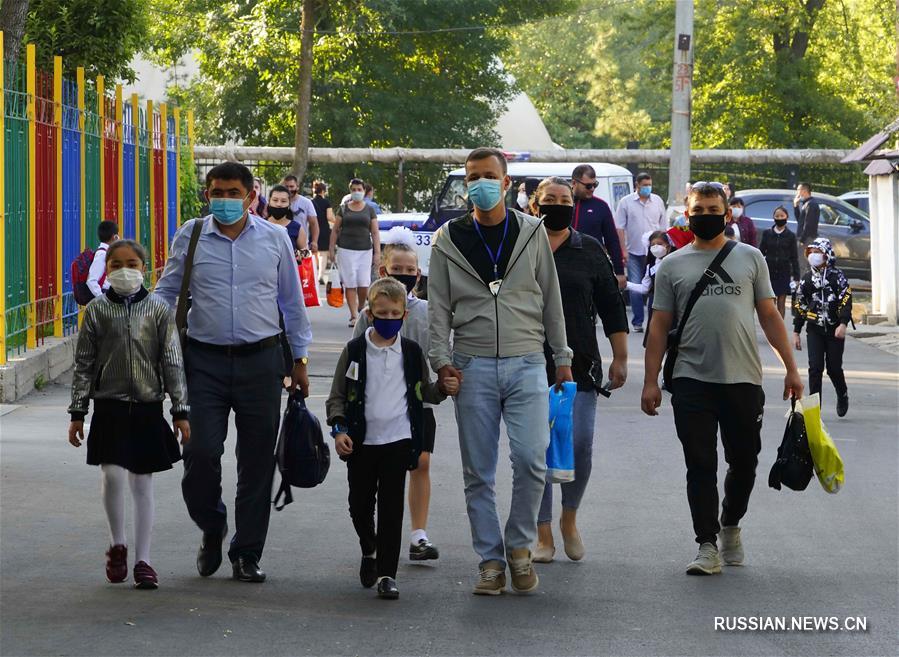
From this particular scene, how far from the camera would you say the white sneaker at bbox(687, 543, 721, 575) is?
24.7ft

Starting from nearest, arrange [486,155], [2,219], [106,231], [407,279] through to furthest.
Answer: [486,155] → [407,279] → [2,219] → [106,231]

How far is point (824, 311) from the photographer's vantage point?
13375mm

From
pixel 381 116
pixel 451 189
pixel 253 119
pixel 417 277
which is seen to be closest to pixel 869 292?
pixel 451 189

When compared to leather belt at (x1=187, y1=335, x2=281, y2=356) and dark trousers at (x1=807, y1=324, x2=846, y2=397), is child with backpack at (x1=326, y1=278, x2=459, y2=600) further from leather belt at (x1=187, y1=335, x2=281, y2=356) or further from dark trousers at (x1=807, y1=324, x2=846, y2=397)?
dark trousers at (x1=807, y1=324, x2=846, y2=397)

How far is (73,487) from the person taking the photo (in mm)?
9602

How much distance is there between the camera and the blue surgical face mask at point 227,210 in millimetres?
7281

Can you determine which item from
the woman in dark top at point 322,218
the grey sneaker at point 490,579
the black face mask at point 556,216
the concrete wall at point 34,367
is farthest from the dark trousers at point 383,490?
the woman in dark top at point 322,218

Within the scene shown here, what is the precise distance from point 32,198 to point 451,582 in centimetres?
773

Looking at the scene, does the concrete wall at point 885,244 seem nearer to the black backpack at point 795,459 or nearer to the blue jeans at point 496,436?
the black backpack at point 795,459

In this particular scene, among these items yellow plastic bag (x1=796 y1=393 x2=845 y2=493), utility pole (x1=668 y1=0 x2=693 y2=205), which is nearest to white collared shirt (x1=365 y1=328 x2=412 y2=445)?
yellow plastic bag (x1=796 y1=393 x2=845 y2=493)

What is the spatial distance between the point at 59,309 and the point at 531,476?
29.0 feet

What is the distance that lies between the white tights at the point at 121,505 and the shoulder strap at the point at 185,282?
27.5 inches

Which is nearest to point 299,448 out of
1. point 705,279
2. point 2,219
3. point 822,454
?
point 705,279

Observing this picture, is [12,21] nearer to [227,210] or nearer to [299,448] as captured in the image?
[227,210]
